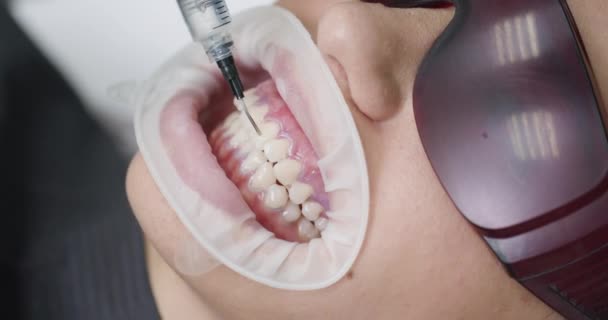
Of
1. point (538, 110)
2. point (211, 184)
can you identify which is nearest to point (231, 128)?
point (211, 184)

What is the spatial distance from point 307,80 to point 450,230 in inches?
8.6

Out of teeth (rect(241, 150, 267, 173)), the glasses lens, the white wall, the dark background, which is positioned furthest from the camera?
the white wall

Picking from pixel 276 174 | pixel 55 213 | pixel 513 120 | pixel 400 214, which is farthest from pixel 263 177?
pixel 55 213

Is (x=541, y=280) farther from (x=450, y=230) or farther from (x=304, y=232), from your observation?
(x=304, y=232)

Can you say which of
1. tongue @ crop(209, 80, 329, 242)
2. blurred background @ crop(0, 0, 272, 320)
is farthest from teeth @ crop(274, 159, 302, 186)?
blurred background @ crop(0, 0, 272, 320)

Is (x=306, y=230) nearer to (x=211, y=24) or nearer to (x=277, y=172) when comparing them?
(x=277, y=172)

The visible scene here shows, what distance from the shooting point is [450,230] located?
1.77 feet

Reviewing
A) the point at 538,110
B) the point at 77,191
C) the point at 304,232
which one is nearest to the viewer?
the point at 538,110

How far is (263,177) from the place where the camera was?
59cm

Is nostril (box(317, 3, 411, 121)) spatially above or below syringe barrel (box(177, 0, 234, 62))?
below

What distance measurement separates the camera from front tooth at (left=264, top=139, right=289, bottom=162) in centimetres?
59

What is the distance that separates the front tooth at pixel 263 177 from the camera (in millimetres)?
585

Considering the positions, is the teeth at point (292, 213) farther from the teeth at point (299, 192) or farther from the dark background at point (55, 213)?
the dark background at point (55, 213)

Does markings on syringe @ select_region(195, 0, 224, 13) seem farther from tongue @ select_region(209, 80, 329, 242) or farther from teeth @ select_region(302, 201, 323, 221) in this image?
teeth @ select_region(302, 201, 323, 221)
